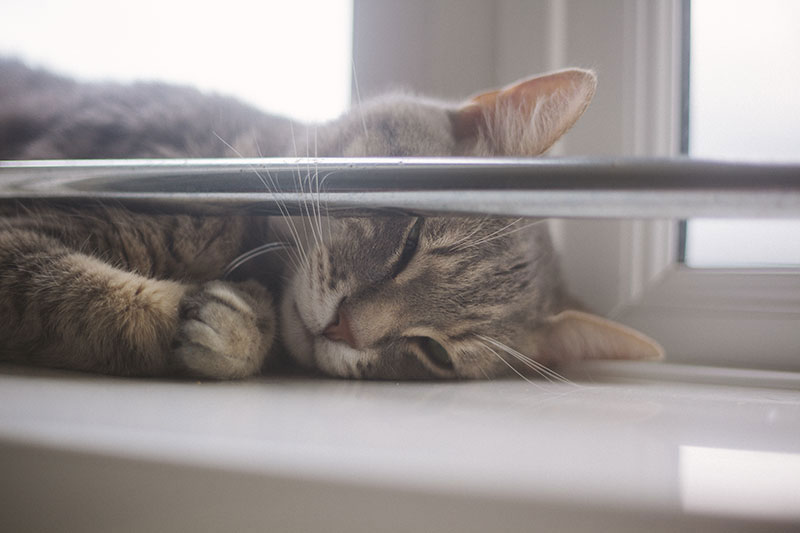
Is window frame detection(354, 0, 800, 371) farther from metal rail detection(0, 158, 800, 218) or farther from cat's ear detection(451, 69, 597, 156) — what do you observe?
metal rail detection(0, 158, 800, 218)

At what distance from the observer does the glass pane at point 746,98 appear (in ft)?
3.79

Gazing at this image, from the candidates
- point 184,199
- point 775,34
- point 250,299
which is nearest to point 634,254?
point 775,34

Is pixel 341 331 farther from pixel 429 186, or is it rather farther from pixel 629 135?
pixel 629 135

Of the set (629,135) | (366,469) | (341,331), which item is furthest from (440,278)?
(629,135)

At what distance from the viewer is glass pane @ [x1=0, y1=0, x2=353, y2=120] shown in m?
1.51

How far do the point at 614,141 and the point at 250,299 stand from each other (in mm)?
852

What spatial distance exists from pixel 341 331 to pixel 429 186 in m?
0.34

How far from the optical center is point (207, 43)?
1.57m

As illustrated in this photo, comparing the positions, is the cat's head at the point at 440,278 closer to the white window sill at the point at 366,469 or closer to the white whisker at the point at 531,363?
the white whisker at the point at 531,363

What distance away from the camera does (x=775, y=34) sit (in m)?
1.16

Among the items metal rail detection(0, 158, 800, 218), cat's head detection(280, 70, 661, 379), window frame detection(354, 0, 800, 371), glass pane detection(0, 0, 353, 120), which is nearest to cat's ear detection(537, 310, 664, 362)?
cat's head detection(280, 70, 661, 379)

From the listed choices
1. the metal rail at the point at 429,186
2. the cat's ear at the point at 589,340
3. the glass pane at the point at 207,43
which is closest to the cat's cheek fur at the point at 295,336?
the metal rail at the point at 429,186

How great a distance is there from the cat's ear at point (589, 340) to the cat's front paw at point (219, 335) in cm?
53

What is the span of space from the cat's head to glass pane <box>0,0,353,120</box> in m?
0.48
